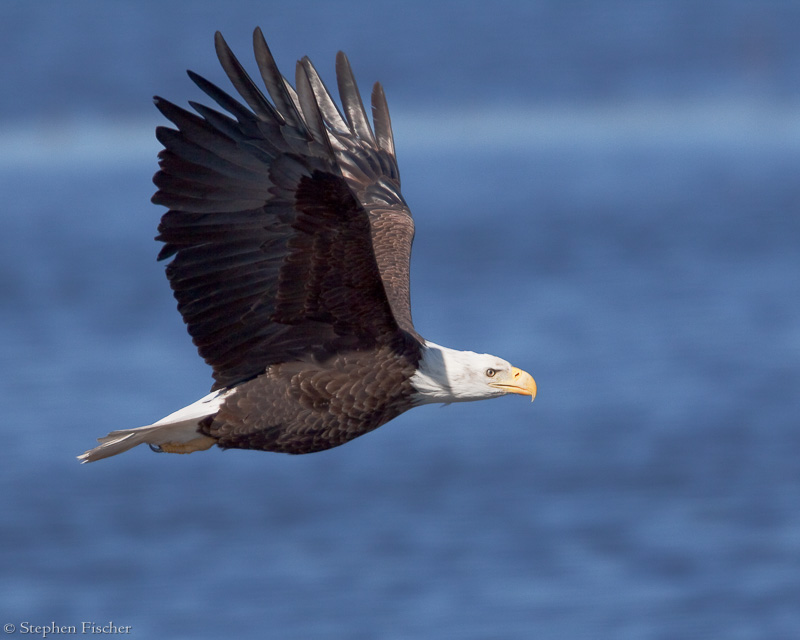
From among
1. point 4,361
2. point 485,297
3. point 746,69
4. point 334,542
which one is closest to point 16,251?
point 4,361

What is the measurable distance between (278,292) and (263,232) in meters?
0.29

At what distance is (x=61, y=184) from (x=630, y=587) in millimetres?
21610

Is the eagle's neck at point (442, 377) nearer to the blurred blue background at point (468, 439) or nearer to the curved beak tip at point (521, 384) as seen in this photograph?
the curved beak tip at point (521, 384)

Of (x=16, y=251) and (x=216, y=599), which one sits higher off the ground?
(x=16, y=251)

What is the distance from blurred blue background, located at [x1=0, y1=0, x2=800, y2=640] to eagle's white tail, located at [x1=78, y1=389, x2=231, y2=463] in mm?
8041

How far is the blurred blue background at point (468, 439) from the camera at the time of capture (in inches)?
623

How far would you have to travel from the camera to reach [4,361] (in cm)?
2175

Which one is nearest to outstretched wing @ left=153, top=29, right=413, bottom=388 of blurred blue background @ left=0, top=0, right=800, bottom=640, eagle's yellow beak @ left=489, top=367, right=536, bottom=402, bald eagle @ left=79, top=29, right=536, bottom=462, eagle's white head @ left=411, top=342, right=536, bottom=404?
bald eagle @ left=79, top=29, right=536, bottom=462

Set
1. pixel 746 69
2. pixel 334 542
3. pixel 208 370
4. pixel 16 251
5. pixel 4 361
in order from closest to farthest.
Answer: pixel 334 542
pixel 208 370
pixel 4 361
pixel 16 251
pixel 746 69

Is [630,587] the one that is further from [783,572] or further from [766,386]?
[766,386]

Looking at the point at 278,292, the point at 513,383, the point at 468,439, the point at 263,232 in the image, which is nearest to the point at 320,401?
the point at 278,292

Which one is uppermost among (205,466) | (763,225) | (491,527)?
(763,225)

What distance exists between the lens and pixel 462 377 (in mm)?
7277

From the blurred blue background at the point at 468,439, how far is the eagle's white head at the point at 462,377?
25.4 ft
